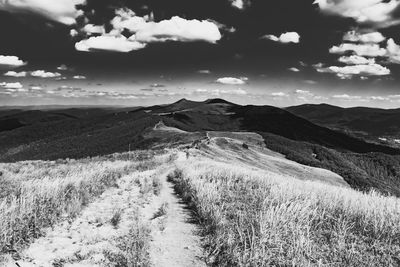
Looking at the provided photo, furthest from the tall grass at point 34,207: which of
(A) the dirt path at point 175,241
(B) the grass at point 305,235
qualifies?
(B) the grass at point 305,235

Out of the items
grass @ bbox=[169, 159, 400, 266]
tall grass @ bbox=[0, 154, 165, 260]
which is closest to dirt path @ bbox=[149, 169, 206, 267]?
grass @ bbox=[169, 159, 400, 266]

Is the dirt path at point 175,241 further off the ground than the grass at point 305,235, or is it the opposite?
the grass at point 305,235

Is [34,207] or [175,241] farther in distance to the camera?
[34,207]

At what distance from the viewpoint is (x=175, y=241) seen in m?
8.64

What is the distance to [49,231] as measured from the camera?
8.58 m

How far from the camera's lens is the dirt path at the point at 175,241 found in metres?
7.22

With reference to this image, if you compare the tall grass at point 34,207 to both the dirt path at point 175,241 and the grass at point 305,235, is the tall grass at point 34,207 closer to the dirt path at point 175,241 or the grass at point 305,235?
the dirt path at point 175,241

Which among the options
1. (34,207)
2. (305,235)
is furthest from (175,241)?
(34,207)

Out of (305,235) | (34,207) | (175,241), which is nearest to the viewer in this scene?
(305,235)

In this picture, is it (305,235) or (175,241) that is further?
(175,241)

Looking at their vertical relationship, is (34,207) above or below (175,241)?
above

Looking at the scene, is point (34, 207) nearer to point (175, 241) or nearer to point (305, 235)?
point (175, 241)

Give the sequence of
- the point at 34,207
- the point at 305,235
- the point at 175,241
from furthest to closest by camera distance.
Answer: the point at 34,207 < the point at 175,241 < the point at 305,235

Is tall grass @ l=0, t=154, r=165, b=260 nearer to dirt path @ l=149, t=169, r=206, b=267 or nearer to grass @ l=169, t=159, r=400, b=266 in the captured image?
dirt path @ l=149, t=169, r=206, b=267
